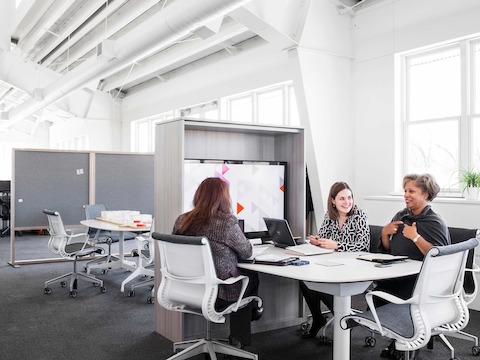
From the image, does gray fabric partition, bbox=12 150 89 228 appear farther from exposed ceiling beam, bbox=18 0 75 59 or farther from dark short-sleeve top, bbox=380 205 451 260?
dark short-sleeve top, bbox=380 205 451 260

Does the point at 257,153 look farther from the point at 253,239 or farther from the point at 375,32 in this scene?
the point at 375,32

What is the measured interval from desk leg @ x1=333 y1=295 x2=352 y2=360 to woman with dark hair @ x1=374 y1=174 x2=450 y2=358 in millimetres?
530

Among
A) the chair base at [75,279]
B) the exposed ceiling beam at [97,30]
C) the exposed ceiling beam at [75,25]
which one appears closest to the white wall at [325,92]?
the exposed ceiling beam at [97,30]

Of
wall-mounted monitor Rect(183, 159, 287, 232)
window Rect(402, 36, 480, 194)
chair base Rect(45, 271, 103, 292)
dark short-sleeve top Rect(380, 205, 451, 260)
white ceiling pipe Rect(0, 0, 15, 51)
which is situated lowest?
chair base Rect(45, 271, 103, 292)

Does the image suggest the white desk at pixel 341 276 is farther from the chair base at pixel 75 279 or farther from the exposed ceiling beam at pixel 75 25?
the exposed ceiling beam at pixel 75 25

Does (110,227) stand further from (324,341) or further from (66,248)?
(324,341)

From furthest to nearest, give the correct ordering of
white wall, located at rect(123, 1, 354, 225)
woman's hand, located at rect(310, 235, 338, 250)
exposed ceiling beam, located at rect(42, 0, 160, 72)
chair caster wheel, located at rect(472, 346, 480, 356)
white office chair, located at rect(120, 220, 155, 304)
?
exposed ceiling beam, located at rect(42, 0, 160, 72) → white wall, located at rect(123, 1, 354, 225) → white office chair, located at rect(120, 220, 155, 304) → woman's hand, located at rect(310, 235, 338, 250) → chair caster wheel, located at rect(472, 346, 480, 356)

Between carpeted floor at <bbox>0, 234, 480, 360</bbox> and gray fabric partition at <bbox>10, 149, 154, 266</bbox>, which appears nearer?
carpeted floor at <bbox>0, 234, 480, 360</bbox>

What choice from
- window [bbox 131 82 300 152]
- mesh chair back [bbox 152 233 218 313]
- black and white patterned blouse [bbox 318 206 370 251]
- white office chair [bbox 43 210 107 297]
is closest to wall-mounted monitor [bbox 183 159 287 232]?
black and white patterned blouse [bbox 318 206 370 251]

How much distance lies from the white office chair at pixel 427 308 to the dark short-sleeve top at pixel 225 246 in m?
0.67

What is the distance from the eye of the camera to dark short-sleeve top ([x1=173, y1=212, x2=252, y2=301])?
8.98 ft

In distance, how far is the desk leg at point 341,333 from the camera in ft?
8.56

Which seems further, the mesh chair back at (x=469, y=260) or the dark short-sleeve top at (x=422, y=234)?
the mesh chair back at (x=469, y=260)

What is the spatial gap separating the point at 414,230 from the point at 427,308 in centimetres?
69
